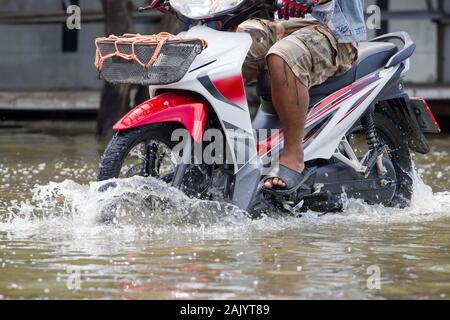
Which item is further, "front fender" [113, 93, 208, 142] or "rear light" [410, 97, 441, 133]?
"rear light" [410, 97, 441, 133]

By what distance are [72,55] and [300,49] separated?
38.4ft

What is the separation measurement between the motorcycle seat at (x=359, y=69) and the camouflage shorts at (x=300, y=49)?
0.22 feet

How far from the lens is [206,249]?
623cm

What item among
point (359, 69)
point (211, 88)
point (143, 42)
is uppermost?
point (143, 42)

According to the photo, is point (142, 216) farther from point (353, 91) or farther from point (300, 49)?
point (353, 91)

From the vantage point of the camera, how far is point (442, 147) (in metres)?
13.3

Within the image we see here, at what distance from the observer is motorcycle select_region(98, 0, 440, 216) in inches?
263

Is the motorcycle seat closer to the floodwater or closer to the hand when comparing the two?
the hand

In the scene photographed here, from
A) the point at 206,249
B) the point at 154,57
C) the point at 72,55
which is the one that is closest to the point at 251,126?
the point at 154,57

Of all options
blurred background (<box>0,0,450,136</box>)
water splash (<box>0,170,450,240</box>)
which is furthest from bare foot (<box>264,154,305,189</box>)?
blurred background (<box>0,0,450,136</box>)

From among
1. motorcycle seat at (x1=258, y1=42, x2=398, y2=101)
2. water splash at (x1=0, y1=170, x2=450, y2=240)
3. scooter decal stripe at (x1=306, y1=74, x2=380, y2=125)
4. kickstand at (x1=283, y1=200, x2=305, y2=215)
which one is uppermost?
motorcycle seat at (x1=258, y1=42, x2=398, y2=101)

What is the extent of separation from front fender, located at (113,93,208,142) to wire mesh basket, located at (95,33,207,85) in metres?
0.15

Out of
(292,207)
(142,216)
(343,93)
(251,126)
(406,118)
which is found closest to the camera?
(142,216)
